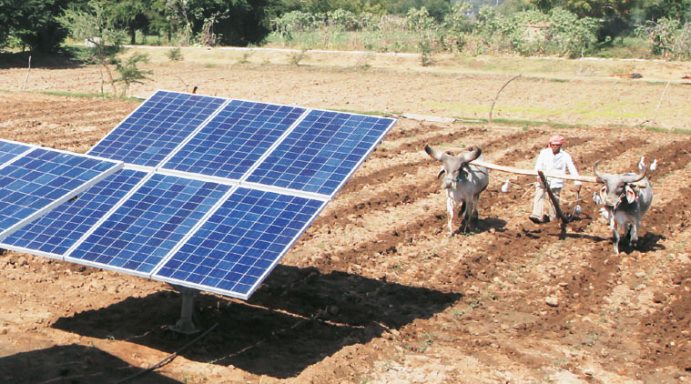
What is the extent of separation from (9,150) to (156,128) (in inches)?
83.2

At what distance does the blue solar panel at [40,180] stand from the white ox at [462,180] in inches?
248

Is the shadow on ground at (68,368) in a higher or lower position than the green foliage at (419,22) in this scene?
higher

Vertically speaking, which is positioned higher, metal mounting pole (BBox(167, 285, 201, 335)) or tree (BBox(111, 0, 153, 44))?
metal mounting pole (BBox(167, 285, 201, 335))

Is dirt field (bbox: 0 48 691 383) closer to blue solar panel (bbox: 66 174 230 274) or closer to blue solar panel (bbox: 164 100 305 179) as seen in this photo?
blue solar panel (bbox: 66 174 230 274)

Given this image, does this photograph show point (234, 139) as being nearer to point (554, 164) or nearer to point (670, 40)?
point (554, 164)

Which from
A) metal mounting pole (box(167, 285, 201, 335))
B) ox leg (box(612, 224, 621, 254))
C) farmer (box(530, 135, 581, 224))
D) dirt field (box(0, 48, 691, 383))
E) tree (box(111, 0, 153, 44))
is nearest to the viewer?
dirt field (box(0, 48, 691, 383))

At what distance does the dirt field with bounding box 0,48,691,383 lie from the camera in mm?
12711

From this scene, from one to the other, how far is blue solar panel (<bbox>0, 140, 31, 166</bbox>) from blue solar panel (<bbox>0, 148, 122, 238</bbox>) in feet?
0.54

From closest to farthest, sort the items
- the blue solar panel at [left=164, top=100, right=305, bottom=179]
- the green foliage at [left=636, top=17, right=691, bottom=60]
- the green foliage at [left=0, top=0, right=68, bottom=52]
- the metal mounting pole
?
the metal mounting pole, the blue solar panel at [left=164, top=100, right=305, bottom=179], the green foliage at [left=0, top=0, right=68, bottom=52], the green foliage at [left=636, top=17, right=691, bottom=60]

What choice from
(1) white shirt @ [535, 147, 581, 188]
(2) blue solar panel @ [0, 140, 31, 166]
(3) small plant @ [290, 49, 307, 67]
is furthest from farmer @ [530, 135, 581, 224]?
(3) small plant @ [290, 49, 307, 67]

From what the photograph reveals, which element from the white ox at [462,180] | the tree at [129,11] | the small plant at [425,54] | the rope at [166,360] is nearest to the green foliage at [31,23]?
the tree at [129,11]

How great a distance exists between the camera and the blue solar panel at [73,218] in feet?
41.1

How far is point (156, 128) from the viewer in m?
15.3

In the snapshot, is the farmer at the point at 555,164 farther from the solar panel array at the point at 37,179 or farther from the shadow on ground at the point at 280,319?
the solar panel array at the point at 37,179
